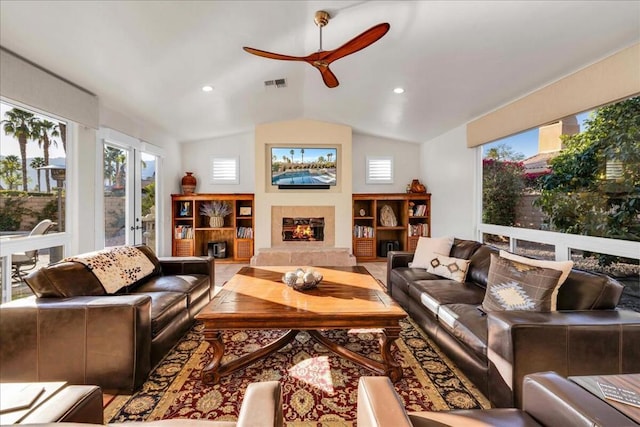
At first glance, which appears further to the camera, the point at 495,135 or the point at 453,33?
the point at 495,135

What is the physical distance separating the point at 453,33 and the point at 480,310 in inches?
85.5

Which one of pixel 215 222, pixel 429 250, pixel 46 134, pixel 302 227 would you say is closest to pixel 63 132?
pixel 46 134

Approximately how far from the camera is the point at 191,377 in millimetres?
2102

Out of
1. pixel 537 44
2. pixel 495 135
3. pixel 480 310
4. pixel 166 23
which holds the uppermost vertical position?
pixel 166 23

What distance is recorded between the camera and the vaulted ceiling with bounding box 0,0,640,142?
86.1 inches

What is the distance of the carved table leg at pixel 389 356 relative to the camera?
204 cm

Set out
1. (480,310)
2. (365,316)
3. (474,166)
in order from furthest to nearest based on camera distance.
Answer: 1. (474,166)
2. (480,310)
3. (365,316)

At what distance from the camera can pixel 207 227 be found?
6.21 m

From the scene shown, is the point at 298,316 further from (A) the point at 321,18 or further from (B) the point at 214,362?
(A) the point at 321,18

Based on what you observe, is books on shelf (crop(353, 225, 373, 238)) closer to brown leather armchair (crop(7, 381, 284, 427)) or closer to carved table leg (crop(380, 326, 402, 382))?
carved table leg (crop(380, 326, 402, 382))

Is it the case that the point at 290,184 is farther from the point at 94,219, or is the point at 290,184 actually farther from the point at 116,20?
the point at 116,20

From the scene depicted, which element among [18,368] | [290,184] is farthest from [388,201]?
[18,368]

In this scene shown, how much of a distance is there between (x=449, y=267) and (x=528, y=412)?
2.05 metres

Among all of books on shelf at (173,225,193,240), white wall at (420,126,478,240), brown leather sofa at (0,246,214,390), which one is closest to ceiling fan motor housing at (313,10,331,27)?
brown leather sofa at (0,246,214,390)
